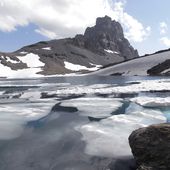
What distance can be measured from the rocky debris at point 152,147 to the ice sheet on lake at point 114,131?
5.39ft

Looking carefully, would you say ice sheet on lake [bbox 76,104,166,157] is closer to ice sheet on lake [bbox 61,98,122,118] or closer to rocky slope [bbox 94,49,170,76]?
ice sheet on lake [bbox 61,98,122,118]

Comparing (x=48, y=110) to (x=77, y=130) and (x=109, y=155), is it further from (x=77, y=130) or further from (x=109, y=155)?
(x=109, y=155)

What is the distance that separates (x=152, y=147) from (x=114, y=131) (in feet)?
18.6

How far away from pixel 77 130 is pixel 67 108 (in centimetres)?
935

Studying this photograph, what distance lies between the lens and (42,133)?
17.6 metres

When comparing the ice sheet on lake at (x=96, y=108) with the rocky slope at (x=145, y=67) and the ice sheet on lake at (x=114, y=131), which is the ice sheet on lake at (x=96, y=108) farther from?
the rocky slope at (x=145, y=67)

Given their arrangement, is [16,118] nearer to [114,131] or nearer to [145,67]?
[114,131]

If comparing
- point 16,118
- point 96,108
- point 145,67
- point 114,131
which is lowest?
point 114,131

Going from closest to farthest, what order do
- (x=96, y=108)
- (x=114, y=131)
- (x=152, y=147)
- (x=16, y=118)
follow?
(x=152, y=147), (x=114, y=131), (x=16, y=118), (x=96, y=108)

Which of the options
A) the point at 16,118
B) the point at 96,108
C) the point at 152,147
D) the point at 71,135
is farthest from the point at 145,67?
the point at 152,147

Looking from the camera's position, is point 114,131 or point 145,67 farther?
point 145,67

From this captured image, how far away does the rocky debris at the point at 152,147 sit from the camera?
37.2ft

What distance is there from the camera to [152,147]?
466 inches

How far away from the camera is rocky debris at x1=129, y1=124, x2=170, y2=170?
11328 millimetres
